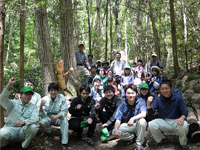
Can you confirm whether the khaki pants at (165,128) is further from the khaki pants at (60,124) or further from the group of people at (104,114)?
the khaki pants at (60,124)

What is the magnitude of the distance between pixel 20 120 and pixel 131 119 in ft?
7.48

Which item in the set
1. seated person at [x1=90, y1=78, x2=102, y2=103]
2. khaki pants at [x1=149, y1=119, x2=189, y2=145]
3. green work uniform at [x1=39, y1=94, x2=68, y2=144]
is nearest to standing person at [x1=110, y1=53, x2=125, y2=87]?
seated person at [x1=90, y1=78, x2=102, y2=103]

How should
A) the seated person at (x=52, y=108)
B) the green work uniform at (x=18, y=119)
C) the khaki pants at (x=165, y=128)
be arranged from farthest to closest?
1. the seated person at (x=52, y=108)
2. the khaki pants at (x=165, y=128)
3. the green work uniform at (x=18, y=119)

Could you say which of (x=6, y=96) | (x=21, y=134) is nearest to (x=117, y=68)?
(x=21, y=134)

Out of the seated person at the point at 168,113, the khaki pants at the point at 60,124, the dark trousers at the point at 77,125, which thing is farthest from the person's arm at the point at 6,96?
the seated person at the point at 168,113

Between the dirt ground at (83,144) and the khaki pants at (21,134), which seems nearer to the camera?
the khaki pants at (21,134)

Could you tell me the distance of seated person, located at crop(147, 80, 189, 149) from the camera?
13.3ft

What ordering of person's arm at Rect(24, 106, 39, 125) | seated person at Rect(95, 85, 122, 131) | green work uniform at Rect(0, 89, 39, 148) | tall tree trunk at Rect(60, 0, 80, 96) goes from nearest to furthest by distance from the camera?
1. green work uniform at Rect(0, 89, 39, 148)
2. person's arm at Rect(24, 106, 39, 125)
3. seated person at Rect(95, 85, 122, 131)
4. tall tree trunk at Rect(60, 0, 80, 96)

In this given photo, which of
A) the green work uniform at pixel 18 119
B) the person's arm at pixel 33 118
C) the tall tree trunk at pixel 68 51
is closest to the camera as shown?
the green work uniform at pixel 18 119

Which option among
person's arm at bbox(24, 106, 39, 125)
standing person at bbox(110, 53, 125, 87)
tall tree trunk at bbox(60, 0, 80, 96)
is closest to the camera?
person's arm at bbox(24, 106, 39, 125)

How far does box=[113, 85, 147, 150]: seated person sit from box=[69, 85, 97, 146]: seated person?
2.26ft

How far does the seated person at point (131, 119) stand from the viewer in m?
4.18

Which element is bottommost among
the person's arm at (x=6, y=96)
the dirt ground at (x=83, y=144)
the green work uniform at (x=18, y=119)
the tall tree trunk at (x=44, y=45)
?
the dirt ground at (x=83, y=144)

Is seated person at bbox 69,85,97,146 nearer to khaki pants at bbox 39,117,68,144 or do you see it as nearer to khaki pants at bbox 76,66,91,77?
khaki pants at bbox 39,117,68,144
